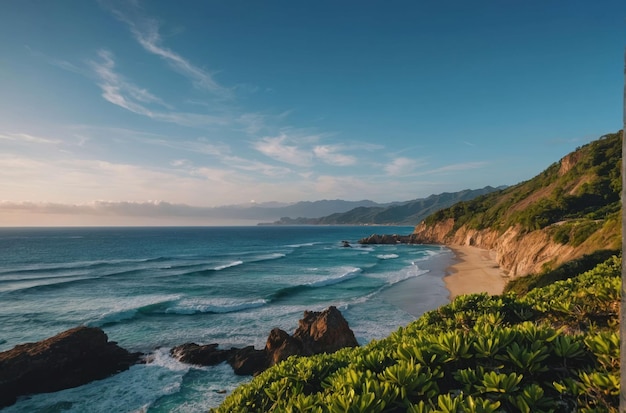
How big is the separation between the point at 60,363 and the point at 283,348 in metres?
12.0

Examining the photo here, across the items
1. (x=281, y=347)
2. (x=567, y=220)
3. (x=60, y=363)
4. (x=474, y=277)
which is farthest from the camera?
(x=474, y=277)

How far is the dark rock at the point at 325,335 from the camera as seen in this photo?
64.5 ft

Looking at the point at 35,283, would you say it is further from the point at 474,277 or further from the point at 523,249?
the point at 523,249

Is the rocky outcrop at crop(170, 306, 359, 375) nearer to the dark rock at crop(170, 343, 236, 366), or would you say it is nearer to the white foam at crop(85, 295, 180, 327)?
the dark rock at crop(170, 343, 236, 366)

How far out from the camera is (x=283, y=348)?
19172mm

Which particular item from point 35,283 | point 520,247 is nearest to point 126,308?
point 35,283

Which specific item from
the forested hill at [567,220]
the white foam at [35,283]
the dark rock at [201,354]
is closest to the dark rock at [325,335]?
the dark rock at [201,354]

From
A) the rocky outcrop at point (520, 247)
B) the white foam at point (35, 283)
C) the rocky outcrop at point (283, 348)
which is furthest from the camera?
the white foam at point (35, 283)

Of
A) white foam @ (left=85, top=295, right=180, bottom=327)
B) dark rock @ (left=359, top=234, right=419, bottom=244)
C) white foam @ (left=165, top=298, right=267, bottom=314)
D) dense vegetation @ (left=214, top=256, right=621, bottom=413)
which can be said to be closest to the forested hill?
dense vegetation @ (left=214, top=256, right=621, bottom=413)

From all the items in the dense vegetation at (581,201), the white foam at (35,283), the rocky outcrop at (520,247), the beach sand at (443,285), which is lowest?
the white foam at (35,283)

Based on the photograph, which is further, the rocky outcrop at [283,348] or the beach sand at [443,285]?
the beach sand at [443,285]

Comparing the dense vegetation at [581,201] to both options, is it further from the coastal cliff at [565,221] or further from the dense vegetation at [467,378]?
the dense vegetation at [467,378]

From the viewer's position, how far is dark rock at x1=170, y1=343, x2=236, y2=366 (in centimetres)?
2036

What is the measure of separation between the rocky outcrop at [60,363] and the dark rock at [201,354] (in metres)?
2.52
